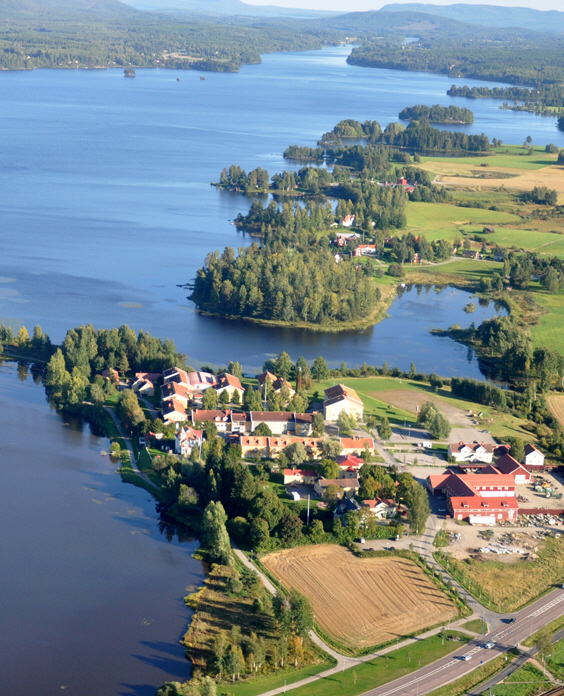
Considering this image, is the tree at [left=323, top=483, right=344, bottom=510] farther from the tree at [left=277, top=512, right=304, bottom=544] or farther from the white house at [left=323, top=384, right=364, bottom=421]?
the white house at [left=323, top=384, right=364, bottom=421]

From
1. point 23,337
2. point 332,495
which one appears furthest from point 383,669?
point 23,337

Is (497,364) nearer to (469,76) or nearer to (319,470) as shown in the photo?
(319,470)

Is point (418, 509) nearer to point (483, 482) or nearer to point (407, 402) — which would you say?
point (483, 482)

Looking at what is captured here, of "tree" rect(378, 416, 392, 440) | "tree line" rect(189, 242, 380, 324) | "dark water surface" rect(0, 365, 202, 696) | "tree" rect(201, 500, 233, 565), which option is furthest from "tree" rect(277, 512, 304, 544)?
"tree line" rect(189, 242, 380, 324)

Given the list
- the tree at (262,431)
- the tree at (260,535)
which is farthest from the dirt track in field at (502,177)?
the tree at (260,535)

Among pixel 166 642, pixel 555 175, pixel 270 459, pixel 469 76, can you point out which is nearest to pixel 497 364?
pixel 270 459
